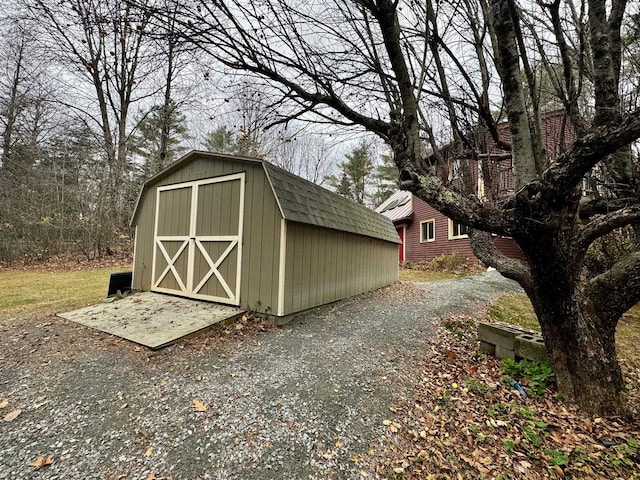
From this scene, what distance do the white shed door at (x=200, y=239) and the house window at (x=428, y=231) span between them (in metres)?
11.2

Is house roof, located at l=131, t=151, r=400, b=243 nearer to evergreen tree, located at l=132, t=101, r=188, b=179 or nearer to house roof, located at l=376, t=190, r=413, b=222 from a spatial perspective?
house roof, located at l=376, t=190, r=413, b=222

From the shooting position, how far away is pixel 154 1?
3145 millimetres

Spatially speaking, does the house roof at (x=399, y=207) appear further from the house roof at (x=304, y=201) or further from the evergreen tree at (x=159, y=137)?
the evergreen tree at (x=159, y=137)

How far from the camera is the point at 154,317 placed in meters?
4.29

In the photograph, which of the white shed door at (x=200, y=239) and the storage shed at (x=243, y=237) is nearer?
the storage shed at (x=243, y=237)

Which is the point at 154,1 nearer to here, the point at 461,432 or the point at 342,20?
the point at 342,20

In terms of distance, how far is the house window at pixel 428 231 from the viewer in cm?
1316

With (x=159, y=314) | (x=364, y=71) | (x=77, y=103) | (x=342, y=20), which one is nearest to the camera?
(x=342, y=20)

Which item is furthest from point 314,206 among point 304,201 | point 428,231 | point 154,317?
point 428,231

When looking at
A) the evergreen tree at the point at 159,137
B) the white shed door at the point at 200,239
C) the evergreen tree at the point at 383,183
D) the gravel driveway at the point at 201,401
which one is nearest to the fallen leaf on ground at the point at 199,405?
the gravel driveway at the point at 201,401

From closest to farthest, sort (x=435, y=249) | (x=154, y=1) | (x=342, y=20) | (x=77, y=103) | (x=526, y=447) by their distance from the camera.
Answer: (x=526, y=447) → (x=154, y=1) → (x=342, y=20) → (x=77, y=103) → (x=435, y=249)

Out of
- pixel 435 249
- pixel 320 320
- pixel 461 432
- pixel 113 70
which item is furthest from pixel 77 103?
pixel 435 249

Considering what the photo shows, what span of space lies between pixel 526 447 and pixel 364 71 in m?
4.56

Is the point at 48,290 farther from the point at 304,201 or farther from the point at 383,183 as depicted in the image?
the point at 383,183
